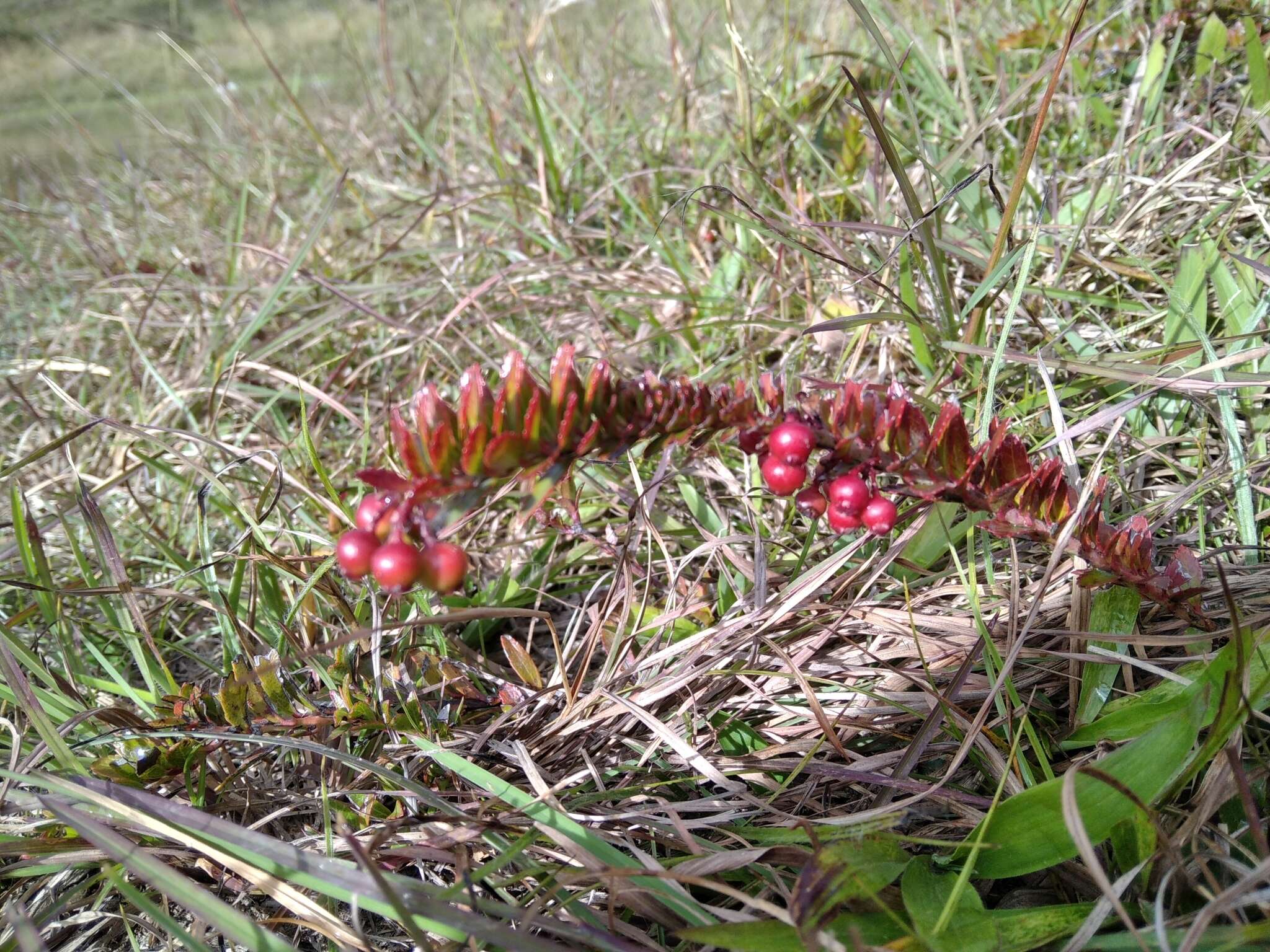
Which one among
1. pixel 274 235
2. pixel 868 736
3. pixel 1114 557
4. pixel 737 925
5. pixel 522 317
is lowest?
pixel 868 736

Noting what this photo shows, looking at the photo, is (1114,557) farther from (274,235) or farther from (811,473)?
(274,235)

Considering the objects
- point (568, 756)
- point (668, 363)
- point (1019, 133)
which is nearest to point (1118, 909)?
point (568, 756)

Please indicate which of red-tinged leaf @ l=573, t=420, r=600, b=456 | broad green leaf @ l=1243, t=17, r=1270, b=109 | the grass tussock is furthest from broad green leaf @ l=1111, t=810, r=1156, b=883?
broad green leaf @ l=1243, t=17, r=1270, b=109

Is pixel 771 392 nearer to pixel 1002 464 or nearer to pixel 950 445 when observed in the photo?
pixel 950 445

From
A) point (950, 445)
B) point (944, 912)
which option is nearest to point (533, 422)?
point (950, 445)

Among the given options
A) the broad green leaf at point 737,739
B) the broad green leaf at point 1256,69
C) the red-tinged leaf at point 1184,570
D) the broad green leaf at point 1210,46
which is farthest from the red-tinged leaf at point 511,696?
the broad green leaf at point 1210,46

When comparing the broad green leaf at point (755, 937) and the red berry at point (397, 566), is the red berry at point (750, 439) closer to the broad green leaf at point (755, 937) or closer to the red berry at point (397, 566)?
the red berry at point (397, 566)
